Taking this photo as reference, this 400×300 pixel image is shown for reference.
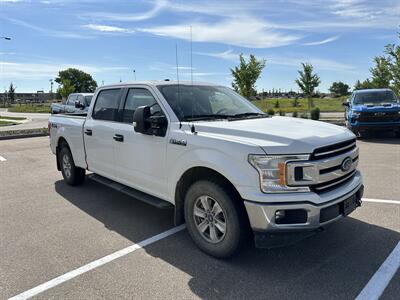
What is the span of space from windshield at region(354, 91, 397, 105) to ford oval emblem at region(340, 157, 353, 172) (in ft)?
34.8

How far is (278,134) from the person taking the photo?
3453 mm

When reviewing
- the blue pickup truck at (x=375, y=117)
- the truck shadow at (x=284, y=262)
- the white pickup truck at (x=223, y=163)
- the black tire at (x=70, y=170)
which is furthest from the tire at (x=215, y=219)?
the blue pickup truck at (x=375, y=117)

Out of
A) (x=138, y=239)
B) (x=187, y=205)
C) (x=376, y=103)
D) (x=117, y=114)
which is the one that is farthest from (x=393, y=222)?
(x=376, y=103)

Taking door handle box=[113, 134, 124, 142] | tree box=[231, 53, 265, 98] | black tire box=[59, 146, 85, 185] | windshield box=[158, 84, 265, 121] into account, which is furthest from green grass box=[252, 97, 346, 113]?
door handle box=[113, 134, 124, 142]

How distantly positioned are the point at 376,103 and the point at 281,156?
458 inches

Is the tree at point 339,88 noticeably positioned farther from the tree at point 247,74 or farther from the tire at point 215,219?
the tire at point 215,219

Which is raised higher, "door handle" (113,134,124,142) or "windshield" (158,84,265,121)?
"windshield" (158,84,265,121)

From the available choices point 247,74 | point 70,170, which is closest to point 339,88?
point 247,74

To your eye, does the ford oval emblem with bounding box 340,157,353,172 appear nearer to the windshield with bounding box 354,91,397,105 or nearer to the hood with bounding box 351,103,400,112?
the hood with bounding box 351,103,400,112

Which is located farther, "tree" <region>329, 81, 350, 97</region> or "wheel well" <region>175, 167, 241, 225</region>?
"tree" <region>329, 81, 350, 97</region>

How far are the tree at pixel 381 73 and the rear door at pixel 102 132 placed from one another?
23009 millimetres

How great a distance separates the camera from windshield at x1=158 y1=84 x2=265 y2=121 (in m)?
4.38

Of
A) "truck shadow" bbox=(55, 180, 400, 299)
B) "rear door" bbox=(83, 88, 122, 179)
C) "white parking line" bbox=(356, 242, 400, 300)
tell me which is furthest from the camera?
"rear door" bbox=(83, 88, 122, 179)

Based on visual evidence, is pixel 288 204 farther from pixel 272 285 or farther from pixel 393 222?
pixel 393 222
